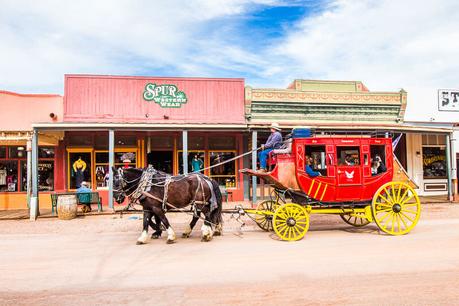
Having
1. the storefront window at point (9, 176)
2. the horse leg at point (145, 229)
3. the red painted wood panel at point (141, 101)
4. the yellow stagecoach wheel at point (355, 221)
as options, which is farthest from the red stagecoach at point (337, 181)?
the storefront window at point (9, 176)

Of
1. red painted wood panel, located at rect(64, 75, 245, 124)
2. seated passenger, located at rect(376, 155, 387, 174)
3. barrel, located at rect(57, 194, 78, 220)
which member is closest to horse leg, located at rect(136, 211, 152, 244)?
barrel, located at rect(57, 194, 78, 220)

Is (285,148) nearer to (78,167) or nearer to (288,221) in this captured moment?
(288,221)

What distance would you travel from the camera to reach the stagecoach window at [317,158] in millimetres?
8648

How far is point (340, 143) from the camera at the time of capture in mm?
8555

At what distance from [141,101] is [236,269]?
11.3 meters

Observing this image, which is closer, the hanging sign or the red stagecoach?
the red stagecoach

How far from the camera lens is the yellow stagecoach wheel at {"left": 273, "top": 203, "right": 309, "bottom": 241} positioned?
7859mm

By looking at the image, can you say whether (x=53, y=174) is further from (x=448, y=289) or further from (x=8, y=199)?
(x=448, y=289)

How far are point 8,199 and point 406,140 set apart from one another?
18.7 meters

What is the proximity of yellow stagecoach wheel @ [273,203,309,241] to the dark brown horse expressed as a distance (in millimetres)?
1372

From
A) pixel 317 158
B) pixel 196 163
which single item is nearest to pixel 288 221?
pixel 317 158

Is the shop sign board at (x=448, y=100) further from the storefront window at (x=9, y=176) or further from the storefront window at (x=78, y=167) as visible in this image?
the storefront window at (x=9, y=176)

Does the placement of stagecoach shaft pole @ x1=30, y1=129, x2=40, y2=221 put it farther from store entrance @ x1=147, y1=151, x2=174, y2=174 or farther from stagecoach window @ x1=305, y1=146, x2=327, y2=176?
stagecoach window @ x1=305, y1=146, x2=327, y2=176

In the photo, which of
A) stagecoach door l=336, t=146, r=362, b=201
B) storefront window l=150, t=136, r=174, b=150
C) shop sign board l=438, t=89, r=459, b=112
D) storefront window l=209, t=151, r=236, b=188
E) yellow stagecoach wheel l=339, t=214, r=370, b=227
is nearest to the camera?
stagecoach door l=336, t=146, r=362, b=201
